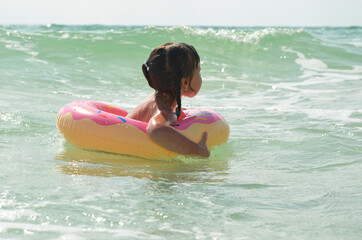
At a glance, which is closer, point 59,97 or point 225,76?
point 59,97

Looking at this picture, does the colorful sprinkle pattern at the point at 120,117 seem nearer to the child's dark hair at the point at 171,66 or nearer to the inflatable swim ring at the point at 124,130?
the inflatable swim ring at the point at 124,130

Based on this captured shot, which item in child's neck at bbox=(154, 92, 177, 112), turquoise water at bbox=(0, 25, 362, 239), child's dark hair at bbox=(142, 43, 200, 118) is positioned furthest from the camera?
child's neck at bbox=(154, 92, 177, 112)

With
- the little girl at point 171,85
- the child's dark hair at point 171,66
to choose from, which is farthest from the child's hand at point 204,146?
the child's dark hair at point 171,66

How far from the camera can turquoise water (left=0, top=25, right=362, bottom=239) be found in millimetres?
2607

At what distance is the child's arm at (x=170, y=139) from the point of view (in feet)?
13.2

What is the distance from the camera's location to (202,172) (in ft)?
12.6

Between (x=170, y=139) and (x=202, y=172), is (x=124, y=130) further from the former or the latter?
(x=202, y=172)

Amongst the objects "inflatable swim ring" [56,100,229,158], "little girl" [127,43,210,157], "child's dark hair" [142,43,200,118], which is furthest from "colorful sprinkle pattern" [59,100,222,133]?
"child's dark hair" [142,43,200,118]

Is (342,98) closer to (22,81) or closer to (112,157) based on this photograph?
(112,157)

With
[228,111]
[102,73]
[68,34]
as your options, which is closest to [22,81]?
[102,73]

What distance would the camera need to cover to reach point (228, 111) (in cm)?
690

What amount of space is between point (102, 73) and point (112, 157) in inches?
263

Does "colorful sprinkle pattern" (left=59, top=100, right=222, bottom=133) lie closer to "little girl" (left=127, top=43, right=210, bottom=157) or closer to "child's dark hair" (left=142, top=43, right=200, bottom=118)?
"little girl" (left=127, top=43, right=210, bottom=157)

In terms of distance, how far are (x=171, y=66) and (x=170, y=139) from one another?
59 cm
